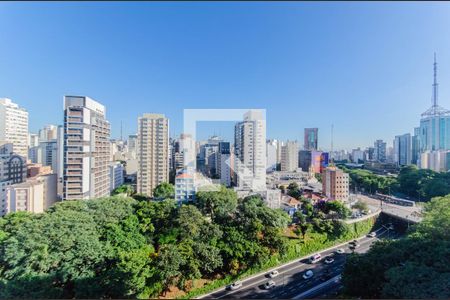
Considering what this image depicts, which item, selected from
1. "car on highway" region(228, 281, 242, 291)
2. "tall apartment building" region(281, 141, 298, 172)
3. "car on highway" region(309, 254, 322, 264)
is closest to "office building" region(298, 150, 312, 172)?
"tall apartment building" region(281, 141, 298, 172)

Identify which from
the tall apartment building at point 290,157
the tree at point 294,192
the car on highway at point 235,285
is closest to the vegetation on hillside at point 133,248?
the car on highway at point 235,285

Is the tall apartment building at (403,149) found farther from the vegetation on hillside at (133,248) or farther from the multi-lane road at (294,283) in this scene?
the multi-lane road at (294,283)

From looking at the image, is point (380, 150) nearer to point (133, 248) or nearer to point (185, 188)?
point (185, 188)

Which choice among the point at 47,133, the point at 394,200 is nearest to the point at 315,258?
the point at 394,200

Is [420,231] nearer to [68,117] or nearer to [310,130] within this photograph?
[68,117]

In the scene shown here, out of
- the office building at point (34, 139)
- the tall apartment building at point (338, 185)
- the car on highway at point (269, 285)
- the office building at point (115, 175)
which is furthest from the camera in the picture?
the office building at point (34, 139)

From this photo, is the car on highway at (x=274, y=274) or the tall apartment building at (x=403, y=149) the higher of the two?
the tall apartment building at (x=403, y=149)
